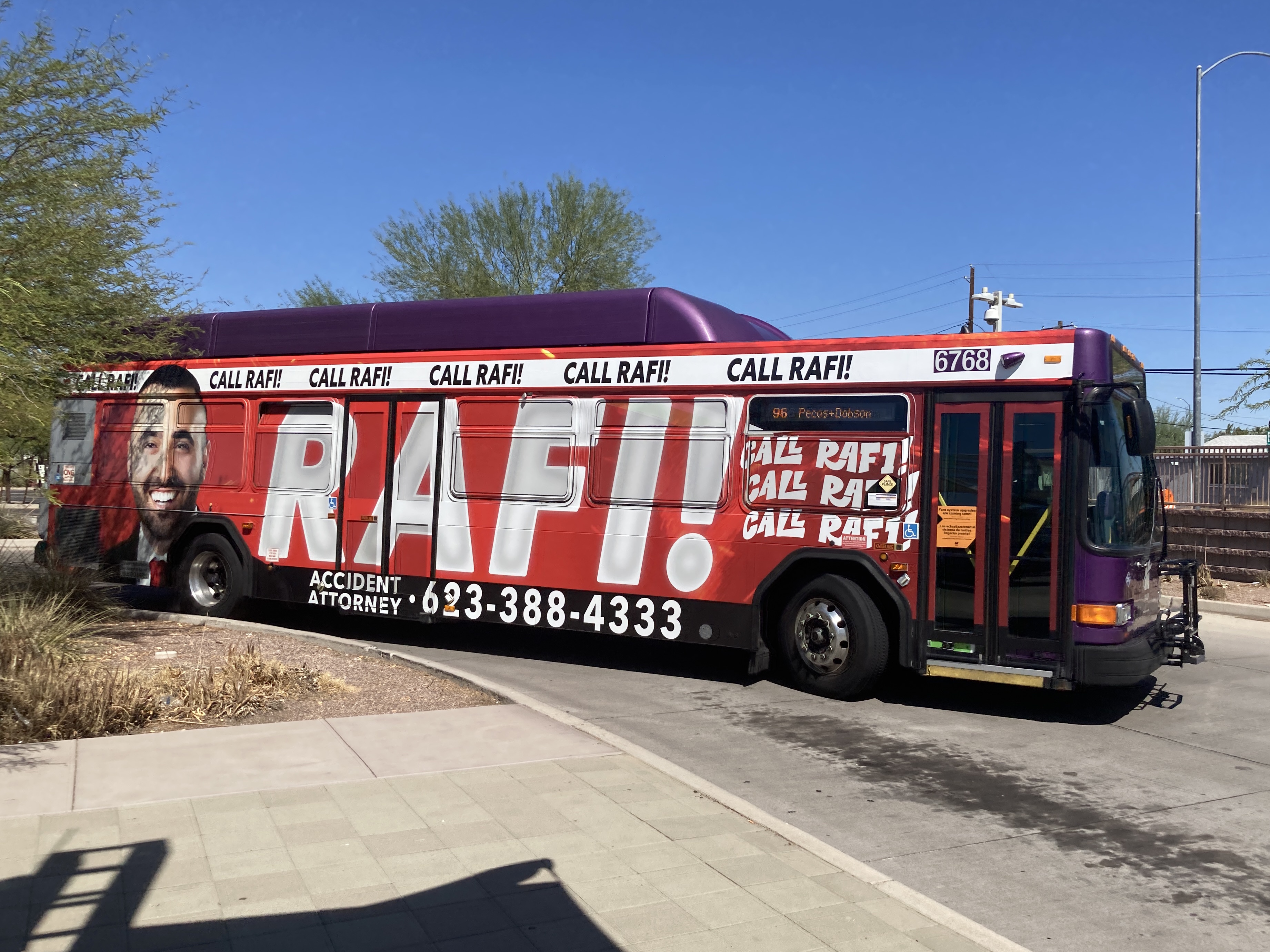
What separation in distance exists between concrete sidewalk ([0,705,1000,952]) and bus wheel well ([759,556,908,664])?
297 centimetres

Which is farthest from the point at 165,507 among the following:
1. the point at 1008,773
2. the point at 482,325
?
the point at 1008,773

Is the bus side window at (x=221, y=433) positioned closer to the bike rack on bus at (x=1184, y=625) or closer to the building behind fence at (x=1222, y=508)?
the bike rack on bus at (x=1184, y=625)

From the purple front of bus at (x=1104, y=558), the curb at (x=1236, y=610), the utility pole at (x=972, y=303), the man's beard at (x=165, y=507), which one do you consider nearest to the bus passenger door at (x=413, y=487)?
the man's beard at (x=165, y=507)

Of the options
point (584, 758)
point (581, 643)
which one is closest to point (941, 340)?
point (584, 758)

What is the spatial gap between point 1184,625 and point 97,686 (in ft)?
27.5

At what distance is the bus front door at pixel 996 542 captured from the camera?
26.6ft

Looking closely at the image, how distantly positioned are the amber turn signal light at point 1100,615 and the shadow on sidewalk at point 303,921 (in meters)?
4.95

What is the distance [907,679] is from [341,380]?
6587mm

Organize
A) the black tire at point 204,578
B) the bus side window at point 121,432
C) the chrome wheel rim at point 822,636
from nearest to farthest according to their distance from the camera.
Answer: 1. the chrome wheel rim at point 822,636
2. the black tire at point 204,578
3. the bus side window at point 121,432

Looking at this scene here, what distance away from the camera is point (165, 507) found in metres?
12.7

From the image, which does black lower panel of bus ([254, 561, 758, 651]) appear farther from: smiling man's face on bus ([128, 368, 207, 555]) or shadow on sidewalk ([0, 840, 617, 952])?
shadow on sidewalk ([0, 840, 617, 952])

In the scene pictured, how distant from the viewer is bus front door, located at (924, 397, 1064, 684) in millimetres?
8102

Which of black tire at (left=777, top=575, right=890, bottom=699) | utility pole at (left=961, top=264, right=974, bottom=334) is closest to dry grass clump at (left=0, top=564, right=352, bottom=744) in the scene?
black tire at (left=777, top=575, right=890, bottom=699)

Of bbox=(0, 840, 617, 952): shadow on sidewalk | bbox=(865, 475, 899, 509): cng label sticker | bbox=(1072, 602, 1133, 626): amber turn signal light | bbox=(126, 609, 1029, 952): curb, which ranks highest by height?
bbox=(865, 475, 899, 509): cng label sticker
